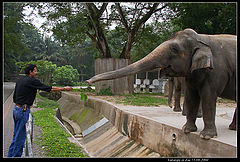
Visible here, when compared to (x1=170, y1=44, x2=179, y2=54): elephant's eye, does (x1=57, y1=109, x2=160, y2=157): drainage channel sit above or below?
below

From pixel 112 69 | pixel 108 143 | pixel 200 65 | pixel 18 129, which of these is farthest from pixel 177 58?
pixel 112 69

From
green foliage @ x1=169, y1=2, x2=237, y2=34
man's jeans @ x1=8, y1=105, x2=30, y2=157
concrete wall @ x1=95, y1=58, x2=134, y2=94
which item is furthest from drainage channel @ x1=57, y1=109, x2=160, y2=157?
green foliage @ x1=169, y1=2, x2=237, y2=34

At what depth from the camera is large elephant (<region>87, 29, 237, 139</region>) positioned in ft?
12.0

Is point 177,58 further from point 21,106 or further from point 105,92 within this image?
point 105,92

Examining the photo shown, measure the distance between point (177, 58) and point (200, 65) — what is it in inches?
15.2

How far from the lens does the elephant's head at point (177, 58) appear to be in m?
3.62

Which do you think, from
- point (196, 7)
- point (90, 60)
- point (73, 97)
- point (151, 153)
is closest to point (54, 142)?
point (151, 153)

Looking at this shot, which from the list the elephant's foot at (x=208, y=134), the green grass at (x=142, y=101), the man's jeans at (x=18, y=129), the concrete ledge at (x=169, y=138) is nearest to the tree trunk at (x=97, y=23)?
the green grass at (x=142, y=101)

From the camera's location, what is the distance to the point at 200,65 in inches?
143

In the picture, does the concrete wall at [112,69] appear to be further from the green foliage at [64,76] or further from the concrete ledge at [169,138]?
the green foliage at [64,76]

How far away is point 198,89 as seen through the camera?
12.9 ft

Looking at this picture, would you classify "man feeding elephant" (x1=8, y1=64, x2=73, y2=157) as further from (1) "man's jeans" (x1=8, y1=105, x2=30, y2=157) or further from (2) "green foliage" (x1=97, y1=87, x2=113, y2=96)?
(2) "green foliage" (x1=97, y1=87, x2=113, y2=96)

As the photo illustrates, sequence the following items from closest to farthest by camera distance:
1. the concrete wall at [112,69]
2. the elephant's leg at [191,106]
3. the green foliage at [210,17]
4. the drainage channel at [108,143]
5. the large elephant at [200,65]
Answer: the large elephant at [200,65] → the elephant's leg at [191,106] → the drainage channel at [108,143] → the green foliage at [210,17] → the concrete wall at [112,69]

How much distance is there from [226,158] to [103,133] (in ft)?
17.4
